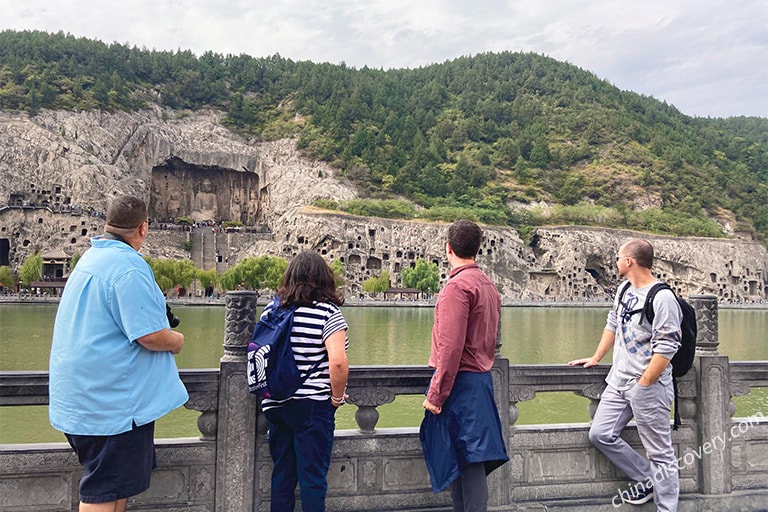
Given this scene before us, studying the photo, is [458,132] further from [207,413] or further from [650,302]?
[207,413]

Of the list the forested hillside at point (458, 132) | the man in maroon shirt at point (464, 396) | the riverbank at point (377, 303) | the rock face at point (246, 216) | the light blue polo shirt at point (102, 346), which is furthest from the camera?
the forested hillside at point (458, 132)

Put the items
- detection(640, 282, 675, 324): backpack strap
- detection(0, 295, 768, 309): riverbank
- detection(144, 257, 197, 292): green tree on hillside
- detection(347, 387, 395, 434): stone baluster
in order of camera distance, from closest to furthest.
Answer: detection(640, 282, 675, 324): backpack strap → detection(347, 387, 395, 434): stone baluster → detection(0, 295, 768, 309): riverbank → detection(144, 257, 197, 292): green tree on hillside

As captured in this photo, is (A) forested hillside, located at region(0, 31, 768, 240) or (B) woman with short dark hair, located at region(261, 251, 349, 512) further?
(A) forested hillside, located at region(0, 31, 768, 240)

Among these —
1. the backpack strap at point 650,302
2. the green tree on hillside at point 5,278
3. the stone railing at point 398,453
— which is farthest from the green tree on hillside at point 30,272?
the backpack strap at point 650,302

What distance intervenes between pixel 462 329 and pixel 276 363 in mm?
1155

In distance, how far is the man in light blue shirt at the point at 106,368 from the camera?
2.90 metres

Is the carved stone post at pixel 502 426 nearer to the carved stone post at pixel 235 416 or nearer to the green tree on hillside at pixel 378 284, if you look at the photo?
the carved stone post at pixel 235 416

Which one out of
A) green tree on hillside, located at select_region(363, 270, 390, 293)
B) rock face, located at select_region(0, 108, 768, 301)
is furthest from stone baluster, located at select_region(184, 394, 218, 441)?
rock face, located at select_region(0, 108, 768, 301)

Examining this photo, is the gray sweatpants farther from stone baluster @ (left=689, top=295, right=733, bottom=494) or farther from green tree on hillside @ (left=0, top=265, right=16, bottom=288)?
green tree on hillside @ (left=0, top=265, right=16, bottom=288)

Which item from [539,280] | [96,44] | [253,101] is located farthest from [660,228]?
[96,44]

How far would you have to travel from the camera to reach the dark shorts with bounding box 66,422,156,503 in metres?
2.91

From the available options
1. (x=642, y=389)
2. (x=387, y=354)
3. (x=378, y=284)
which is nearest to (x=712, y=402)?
(x=642, y=389)

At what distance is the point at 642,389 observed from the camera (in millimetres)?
4105

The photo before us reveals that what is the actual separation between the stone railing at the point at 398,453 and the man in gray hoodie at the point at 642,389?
282 mm
